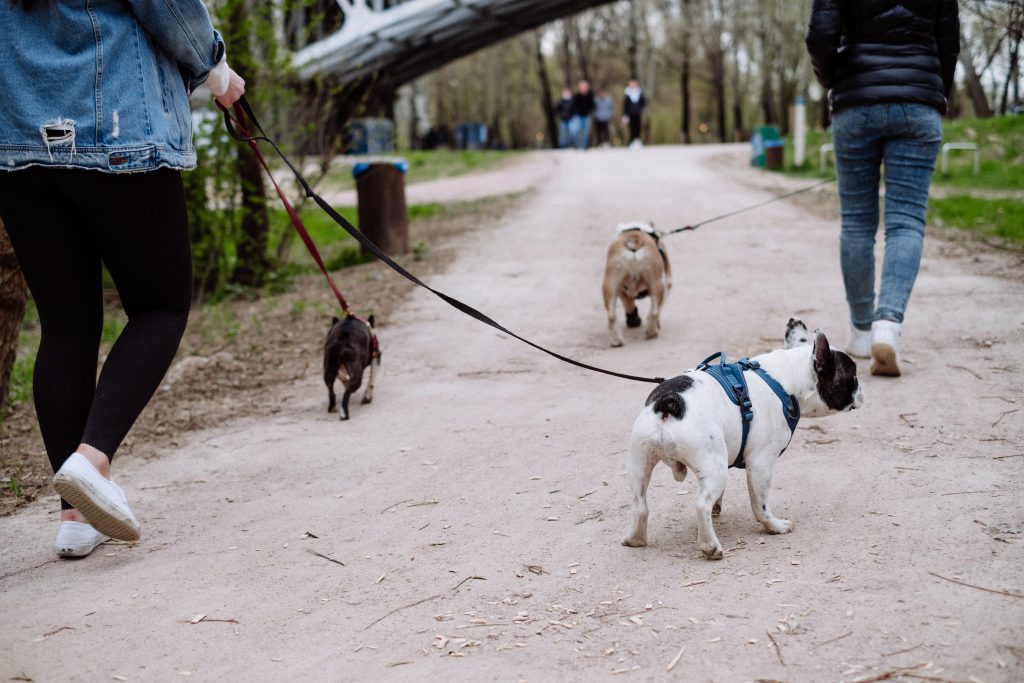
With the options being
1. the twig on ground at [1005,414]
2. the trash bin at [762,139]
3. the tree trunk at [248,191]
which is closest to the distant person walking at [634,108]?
the trash bin at [762,139]

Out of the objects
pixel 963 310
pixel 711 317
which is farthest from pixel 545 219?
pixel 963 310

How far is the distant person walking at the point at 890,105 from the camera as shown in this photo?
5.21 metres

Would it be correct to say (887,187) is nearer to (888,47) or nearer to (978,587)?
(888,47)

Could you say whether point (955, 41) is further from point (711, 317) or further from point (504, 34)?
point (504, 34)

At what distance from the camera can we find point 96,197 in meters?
3.25

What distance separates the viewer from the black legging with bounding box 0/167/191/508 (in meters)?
3.28

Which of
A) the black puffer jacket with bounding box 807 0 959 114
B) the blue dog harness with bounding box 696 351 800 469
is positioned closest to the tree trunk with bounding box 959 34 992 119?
the black puffer jacket with bounding box 807 0 959 114

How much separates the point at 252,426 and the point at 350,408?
1.94 feet

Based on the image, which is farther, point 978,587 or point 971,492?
point 971,492

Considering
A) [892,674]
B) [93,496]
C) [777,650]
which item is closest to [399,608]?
[93,496]

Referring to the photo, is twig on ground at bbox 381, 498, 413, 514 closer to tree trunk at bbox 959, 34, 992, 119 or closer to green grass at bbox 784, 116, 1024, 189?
tree trunk at bbox 959, 34, 992, 119

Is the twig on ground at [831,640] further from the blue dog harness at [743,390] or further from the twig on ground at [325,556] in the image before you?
the twig on ground at [325,556]

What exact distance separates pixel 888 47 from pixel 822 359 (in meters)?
2.58

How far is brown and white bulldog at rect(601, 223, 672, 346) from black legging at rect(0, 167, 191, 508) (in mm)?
3592
